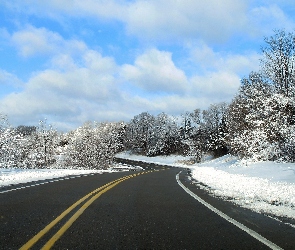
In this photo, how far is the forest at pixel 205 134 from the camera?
85.5ft

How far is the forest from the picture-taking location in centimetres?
2605

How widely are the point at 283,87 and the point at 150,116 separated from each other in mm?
96565

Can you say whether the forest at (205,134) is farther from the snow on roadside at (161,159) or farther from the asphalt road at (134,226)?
the asphalt road at (134,226)

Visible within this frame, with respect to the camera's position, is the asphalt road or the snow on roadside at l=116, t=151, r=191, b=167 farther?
the snow on roadside at l=116, t=151, r=191, b=167

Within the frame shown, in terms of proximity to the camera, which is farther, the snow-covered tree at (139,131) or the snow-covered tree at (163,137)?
the snow-covered tree at (139,131)

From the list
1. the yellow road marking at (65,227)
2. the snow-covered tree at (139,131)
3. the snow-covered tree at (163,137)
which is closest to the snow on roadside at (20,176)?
the yellow road marking at (65,227)

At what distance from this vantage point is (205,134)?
314 ft

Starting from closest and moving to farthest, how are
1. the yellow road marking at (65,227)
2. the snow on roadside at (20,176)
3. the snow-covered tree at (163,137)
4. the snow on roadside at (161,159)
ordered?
the yellow road marking at (65,227)
the snow on roadside at (20,176)
the snow on roadside at (161,159)
the snow-covered tree at (163,137)

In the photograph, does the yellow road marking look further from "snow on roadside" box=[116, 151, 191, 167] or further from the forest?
"snow on roadside" box=[116, 151, 191, 167]

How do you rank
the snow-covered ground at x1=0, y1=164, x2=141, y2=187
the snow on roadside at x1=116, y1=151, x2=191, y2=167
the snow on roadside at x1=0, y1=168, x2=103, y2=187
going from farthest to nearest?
1. the snow on roadside at x1=116, y1=151, x2=191, y2=167
2. the snow-covered ground at x1=0, y1=164, x2=141, y2=187
3. the snow on roadside at x1=0, y1=168, x2=103, y2=187

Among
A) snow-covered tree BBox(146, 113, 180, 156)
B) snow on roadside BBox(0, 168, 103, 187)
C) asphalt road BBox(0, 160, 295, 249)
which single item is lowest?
asphalt road BBox(0, 160, 295, 249)

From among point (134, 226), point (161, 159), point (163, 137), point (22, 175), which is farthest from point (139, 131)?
point (134, 226)

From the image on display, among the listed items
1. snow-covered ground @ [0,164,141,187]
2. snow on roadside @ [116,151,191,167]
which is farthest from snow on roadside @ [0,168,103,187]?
snow on roadside @ [116,151,191,167]

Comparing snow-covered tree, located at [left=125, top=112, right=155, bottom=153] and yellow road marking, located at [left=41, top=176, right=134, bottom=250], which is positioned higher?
snow-covered tree, located at [left=125, top=112, right=155, bottom=153]
